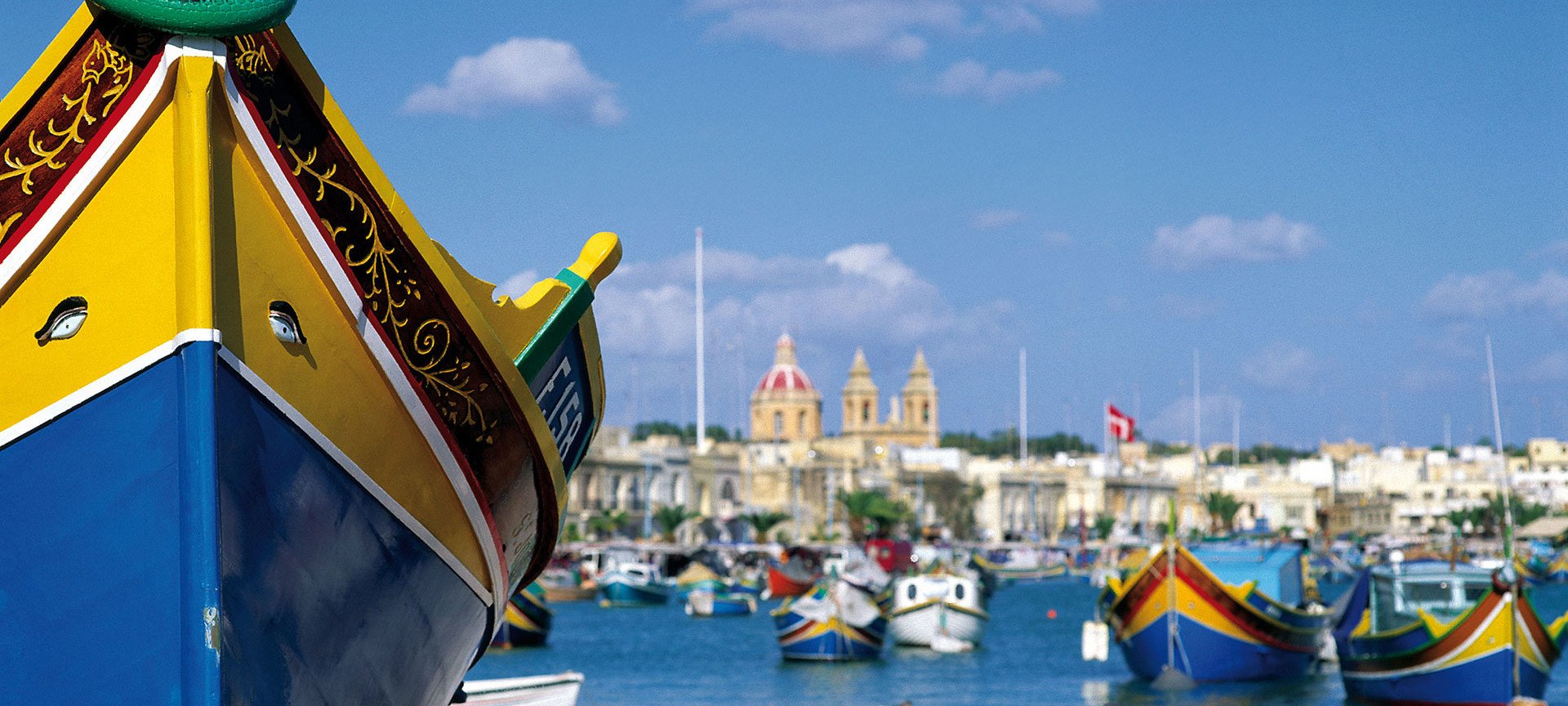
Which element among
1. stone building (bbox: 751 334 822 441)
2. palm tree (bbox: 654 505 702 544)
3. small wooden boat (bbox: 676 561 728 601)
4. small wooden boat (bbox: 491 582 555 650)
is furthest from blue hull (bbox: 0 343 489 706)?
stone building (bbox: 751 334 822 441)

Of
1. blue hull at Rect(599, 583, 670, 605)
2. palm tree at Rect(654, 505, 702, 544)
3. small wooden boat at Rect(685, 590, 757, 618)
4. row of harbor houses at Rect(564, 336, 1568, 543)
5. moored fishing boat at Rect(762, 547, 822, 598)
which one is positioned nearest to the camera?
small wooden boat at Rect(685, 590, 757, 618)

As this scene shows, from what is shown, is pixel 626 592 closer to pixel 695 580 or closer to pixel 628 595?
pixel 628 595

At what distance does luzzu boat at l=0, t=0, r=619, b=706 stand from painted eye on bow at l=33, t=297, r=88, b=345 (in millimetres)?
16

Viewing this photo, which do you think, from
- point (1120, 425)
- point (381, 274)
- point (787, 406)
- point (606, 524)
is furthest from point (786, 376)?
point (381, 274)

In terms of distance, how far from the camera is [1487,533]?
500 ft

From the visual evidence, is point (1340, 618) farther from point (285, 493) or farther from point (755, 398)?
point (755, 398)

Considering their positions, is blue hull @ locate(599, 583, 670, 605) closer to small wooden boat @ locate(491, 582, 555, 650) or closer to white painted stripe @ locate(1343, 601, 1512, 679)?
small wooden boat @ locate(491, 582, 555, 650)

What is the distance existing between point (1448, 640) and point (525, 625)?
96.6 feet

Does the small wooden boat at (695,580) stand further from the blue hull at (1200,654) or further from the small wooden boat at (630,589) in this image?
the blue hull at (1200,654)

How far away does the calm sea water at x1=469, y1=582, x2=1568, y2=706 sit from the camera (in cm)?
3509

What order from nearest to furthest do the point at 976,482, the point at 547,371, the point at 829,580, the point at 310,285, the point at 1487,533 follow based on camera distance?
the point at 310,285 < the point at 547,371 < the point at 829,580 < the point at 1487,533 < the point at 976,482

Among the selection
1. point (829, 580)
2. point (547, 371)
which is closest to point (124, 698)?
point (547, 371)

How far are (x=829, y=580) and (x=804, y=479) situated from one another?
108244mm

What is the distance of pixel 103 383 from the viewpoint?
8.10 metres
